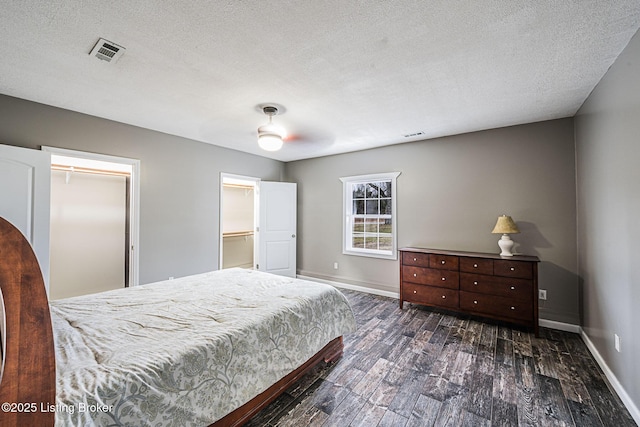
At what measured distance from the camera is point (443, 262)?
3463 mm

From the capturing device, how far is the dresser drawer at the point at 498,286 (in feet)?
9.69

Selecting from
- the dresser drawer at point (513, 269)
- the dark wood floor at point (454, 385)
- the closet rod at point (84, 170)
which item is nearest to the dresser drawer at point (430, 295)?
the dark wood floor at point (454, 385)

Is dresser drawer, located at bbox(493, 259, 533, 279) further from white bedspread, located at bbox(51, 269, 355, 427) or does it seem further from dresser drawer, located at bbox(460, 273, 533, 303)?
white bedspread, located at bbox(51, 269, 355, 427)

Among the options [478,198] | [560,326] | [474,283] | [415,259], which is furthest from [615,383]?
[478,198]

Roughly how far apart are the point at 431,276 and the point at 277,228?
2.92 m

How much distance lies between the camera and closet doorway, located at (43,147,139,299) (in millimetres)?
3660

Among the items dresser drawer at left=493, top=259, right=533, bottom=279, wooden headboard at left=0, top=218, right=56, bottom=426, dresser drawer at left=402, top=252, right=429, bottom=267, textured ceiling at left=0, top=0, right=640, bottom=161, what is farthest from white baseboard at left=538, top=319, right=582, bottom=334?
wooden headboard at left=0, top=218, right=56, bottom=426

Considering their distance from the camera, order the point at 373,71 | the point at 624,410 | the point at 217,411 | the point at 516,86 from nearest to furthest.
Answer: the point at 217,411 < the point at 624,410 < the point at 373,71 < the point at 516,86

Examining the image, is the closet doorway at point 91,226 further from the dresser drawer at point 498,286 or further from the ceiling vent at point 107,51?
the dresser drawer at point 498,286

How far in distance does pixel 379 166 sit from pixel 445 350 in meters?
2.91

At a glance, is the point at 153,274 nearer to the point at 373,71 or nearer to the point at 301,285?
the point at 301,285

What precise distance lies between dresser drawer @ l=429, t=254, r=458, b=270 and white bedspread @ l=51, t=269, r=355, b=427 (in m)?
1.65

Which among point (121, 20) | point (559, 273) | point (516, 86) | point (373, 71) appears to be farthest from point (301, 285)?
point (559, 273)

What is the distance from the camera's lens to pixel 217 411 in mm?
1424
